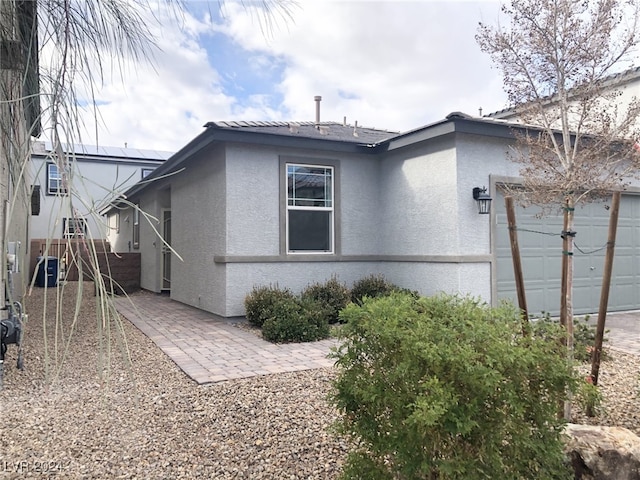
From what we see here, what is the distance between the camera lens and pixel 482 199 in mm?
7367

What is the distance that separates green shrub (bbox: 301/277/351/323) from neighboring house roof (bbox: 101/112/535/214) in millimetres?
2514

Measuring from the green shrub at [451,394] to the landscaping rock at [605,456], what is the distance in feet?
0.39

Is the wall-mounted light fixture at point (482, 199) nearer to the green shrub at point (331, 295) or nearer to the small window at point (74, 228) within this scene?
the green shrub at point (331, 295)

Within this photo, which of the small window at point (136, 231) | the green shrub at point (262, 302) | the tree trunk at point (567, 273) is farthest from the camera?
the small window at point (136, 231)

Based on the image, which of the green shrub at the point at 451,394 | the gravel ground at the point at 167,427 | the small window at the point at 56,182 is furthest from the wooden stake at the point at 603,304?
the small window at the point at 56,182

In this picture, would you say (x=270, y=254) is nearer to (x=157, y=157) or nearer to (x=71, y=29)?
(x=71, y=29)

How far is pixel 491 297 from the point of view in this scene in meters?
7.46

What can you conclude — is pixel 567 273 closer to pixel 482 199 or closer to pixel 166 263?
pixel 482 199

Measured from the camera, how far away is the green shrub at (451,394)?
1.91 meters

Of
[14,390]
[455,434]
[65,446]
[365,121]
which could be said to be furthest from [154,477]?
[365,121]

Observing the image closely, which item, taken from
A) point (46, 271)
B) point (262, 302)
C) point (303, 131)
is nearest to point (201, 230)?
point (262, 302)

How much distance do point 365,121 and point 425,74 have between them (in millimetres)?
6441

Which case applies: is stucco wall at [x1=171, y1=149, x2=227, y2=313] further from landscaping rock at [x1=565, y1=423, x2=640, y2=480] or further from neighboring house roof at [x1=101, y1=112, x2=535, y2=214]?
landscaping rock at [x1=565, y1=423, x2=640, y2=480]

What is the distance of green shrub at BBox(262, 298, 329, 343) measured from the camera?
20.8 ft
